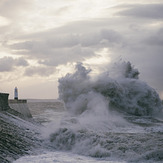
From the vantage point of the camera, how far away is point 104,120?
2083cm

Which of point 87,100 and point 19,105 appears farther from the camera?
point 87,100

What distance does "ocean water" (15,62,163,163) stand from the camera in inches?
381

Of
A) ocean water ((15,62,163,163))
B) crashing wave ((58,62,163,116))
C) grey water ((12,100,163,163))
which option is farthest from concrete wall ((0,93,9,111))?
crashing wave ((58,62,163,116))

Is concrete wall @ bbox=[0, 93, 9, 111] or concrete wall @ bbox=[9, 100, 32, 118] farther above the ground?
concrete wall @ bbox=[0, 93, 9, 111]

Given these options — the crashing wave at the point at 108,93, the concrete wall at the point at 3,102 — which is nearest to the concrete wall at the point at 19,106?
the concrete wall at the point at 3,102

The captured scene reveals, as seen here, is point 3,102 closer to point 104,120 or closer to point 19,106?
point 19,106

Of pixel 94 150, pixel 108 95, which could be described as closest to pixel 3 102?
→ pixel 94 150

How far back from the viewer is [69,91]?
30.1 meters

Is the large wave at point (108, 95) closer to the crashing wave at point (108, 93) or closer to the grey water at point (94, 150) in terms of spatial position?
the crashing wave at point (108, 93)

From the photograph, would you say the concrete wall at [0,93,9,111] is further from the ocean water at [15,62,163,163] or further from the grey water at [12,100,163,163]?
the grey water at [12,100,163,163]

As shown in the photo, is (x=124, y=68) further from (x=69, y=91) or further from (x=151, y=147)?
(x=151, y=147)

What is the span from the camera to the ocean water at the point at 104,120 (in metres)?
9.67

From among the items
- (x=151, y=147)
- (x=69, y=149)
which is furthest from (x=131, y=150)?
(x=69, y=149)

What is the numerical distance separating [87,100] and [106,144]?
18.4 m
